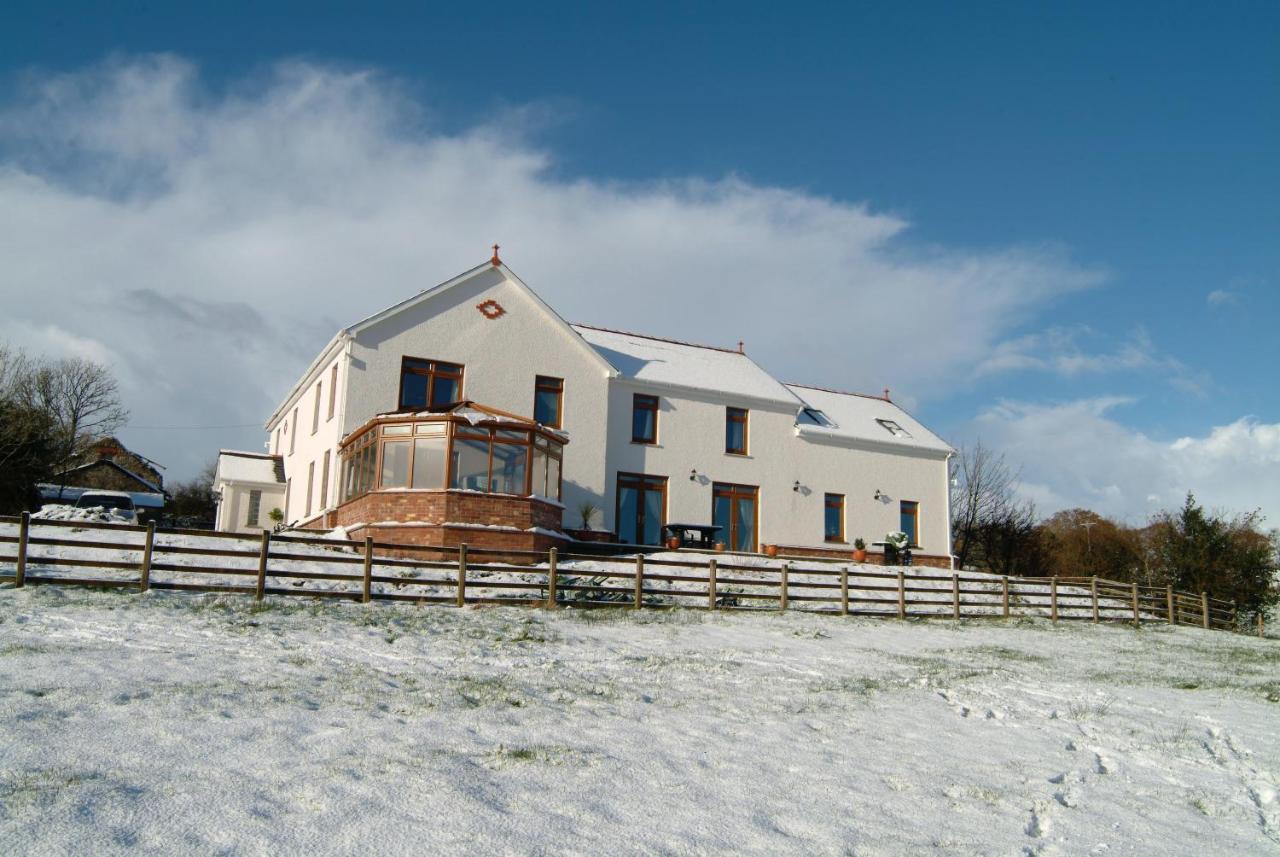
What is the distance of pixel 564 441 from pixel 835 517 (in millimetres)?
11356

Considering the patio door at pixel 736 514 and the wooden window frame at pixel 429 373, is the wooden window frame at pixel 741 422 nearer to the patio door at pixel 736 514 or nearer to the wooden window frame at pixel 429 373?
the patio door at pixel 736 514

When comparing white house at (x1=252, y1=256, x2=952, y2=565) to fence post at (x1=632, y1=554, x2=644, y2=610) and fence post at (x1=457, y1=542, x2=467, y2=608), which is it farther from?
fence post at (x1=457, y1=542, x2=467, y2=608)

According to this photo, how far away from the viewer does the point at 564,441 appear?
78.7 ft

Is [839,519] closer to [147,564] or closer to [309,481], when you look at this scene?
[309,481]

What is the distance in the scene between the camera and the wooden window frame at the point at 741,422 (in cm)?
2969

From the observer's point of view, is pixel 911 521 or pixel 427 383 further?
pixel 911 521

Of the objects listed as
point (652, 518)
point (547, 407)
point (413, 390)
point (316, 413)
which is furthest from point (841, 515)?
point (316, 413)

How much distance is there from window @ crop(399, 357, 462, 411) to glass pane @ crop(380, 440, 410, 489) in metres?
2.87

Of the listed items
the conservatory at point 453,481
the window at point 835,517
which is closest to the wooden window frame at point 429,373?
the conservatory at point 453,481

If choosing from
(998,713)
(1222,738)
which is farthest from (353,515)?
(1222,738)

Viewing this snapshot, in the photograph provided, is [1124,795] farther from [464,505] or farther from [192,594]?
[464,505]

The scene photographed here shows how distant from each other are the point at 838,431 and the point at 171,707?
26.1 meters

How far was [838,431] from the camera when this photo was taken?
3156 cm

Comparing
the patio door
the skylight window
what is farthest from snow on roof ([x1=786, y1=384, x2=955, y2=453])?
the patio door
